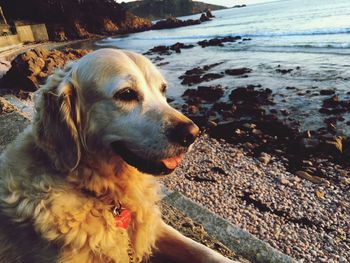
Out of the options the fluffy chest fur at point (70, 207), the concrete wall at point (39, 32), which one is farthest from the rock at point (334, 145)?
the concrete wall at point (39, 32)

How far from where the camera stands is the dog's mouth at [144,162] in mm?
2496

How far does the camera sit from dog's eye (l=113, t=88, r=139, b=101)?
2.63 m

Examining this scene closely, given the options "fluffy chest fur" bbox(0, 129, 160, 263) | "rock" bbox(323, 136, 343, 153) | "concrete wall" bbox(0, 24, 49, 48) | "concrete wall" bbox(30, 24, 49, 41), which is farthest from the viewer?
"concrete wall" bbox(30, 24, 49, 41)

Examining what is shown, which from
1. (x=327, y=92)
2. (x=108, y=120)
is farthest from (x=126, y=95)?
(x=327, y=92)

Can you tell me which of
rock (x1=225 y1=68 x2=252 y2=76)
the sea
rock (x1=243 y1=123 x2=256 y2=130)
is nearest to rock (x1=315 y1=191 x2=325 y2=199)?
the sea

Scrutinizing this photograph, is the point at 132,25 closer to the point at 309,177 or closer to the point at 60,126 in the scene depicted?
the point at 309,177

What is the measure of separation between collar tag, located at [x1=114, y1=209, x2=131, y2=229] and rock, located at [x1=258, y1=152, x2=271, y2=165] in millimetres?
3998

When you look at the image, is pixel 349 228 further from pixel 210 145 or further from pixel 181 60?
pixel 181 60

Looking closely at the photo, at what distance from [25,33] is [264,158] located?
1663 inches

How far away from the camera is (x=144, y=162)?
2.50m

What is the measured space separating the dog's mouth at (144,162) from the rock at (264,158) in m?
3.96

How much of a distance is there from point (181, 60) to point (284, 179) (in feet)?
48.6

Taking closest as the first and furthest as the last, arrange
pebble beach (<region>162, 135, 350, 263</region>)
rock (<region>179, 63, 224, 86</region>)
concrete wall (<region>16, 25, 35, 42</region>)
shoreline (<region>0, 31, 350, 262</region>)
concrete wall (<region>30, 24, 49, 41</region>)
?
pebble beach (<region>162, 135, 350, 263</region>)
shoreline (<region>0, 31, 350, 262</region>)
rock (<region>179, 63, 224, 86</region>)
concrete wall (<region>16, 25, 35, 42</region>)
concrete wall (<region>30, 24, 49, 41</region>)

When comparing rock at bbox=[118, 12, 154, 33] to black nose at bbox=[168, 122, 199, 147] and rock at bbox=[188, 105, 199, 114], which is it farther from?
black nose at bbox=[168, 122, 199, 147]
